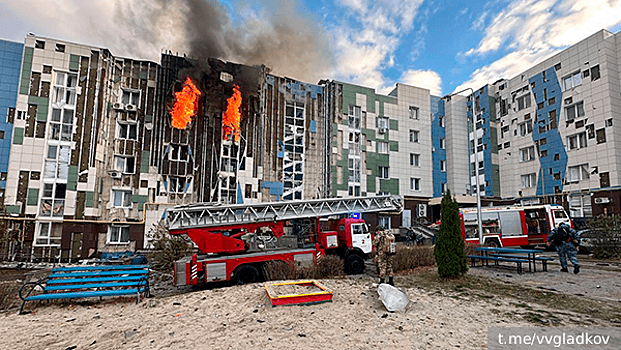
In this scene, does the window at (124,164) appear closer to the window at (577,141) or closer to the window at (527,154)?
the window at (527,154)

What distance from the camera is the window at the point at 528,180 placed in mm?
34594

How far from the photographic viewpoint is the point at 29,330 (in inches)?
260

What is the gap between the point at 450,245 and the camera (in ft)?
36.3

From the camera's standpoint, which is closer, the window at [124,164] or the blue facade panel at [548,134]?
the window at [124,164]

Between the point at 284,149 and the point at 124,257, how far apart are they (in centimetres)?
1511

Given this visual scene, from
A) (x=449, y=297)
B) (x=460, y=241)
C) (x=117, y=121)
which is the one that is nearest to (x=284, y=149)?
(x=117, y=121)

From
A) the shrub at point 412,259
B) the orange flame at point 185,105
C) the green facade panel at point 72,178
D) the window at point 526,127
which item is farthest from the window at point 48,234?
the window at point 526,127

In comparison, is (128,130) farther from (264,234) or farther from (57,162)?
(264,234)

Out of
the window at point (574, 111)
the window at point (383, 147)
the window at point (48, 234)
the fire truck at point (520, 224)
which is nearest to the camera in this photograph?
the fire truck at point (520, 224)

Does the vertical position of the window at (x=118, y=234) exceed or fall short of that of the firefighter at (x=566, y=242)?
it falls short

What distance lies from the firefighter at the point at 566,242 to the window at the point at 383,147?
2146 centimetres

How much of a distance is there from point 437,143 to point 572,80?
43.9 feet

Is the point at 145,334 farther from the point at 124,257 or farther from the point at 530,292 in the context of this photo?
the point at 124,257

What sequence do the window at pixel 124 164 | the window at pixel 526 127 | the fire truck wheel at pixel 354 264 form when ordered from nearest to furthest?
the fire truck wheel at pixel 354 264 → the window at pixel 124 164 → the window at pixel 526 127
